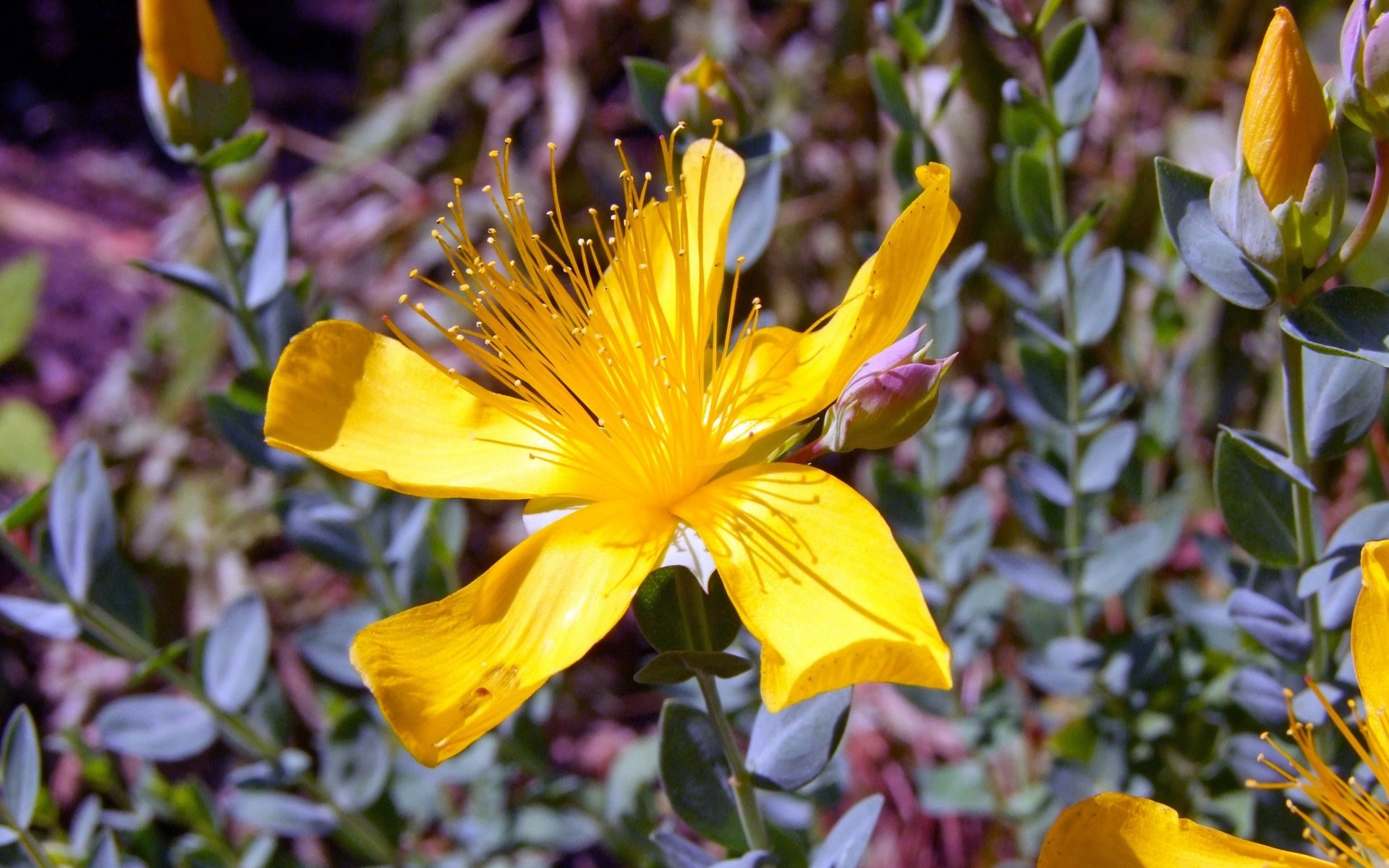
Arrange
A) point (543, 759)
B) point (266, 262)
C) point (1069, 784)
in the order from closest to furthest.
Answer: point (266, 262)
point (1069, 784)
point (543, 759)

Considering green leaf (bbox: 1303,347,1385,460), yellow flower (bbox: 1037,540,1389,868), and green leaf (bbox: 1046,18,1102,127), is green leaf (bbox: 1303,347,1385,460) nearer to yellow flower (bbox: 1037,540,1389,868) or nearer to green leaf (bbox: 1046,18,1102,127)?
yellow flower (bbox: 1037,540,1389,868)

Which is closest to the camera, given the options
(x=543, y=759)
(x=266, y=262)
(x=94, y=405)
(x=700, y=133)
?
(x=700, y=133)

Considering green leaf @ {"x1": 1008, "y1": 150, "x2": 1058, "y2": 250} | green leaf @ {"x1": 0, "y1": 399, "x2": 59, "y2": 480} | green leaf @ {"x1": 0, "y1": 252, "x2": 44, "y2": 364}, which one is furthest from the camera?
green leaf @ {"x1": 0, "y1": 252, "x2": 44, "y2": 364}

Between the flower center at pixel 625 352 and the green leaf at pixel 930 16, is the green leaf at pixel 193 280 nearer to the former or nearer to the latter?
the flower center at pixel 625 352

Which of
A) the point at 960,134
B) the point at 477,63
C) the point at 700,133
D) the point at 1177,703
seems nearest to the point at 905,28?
the point at 700,133

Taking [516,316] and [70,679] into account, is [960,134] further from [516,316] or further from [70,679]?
[70,679]

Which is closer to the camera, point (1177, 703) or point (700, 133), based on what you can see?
point (700, 133)

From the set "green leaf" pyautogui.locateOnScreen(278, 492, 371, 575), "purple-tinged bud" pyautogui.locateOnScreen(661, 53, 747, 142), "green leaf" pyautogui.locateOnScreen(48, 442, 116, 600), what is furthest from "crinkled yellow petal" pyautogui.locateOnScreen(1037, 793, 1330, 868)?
"green leaf" pyautogui.locateOnScreen(48, 442, 116, 600)

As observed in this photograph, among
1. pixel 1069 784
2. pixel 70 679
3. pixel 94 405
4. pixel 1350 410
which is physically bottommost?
pixel 70 679

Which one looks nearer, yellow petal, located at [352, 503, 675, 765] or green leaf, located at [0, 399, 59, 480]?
yellow petal, located at [352, 503, 675, 765]
